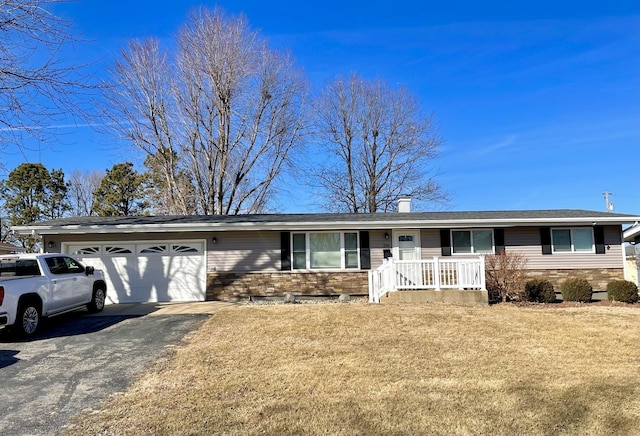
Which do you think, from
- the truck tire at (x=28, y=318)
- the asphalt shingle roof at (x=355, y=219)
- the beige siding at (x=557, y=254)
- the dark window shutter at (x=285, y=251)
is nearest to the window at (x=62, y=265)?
the truck tire at (x=28, y=318)

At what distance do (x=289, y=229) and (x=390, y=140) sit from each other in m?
15.3

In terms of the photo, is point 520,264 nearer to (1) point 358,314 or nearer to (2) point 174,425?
(1) point 358,314

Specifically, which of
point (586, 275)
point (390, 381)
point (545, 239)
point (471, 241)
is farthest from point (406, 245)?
point (390, 381)

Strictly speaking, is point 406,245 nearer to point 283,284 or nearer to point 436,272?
point 436,272

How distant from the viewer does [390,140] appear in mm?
27422

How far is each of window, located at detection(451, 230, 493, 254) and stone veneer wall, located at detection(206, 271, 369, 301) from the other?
3.19m

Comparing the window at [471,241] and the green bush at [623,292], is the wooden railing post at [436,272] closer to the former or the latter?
the window at [471,241]

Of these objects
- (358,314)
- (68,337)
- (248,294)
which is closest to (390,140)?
(248,294)

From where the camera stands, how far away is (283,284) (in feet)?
45.7

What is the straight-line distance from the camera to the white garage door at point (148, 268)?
1378 cm

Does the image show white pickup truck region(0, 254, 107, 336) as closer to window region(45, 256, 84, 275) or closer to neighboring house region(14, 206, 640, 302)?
window region(45, 256, 84, 275)

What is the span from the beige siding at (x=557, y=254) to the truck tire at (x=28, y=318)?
12.9 metres

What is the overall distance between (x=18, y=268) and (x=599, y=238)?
52.2 ft

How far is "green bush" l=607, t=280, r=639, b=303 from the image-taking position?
1302 cm
